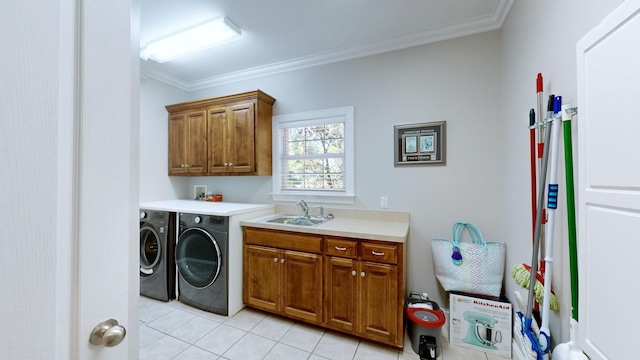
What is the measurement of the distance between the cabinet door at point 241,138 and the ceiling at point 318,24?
2.05 feet

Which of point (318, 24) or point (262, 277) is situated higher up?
point (318, 24)

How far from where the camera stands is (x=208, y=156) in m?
3.08

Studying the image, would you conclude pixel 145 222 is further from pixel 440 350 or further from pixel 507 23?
pixel 507 23

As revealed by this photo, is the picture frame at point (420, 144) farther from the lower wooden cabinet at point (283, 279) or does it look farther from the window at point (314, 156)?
the lower wooden cabinet at point (283, 279)

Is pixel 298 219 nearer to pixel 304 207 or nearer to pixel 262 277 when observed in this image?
pixel 304 207

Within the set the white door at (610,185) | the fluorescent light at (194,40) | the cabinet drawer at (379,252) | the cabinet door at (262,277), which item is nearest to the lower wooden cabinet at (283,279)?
the cabinet door at (262,277)

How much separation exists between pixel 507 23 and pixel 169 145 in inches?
157

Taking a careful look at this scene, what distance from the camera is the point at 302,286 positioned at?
2.14 m

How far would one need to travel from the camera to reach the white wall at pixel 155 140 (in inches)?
122

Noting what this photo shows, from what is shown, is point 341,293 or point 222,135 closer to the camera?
point 341,293

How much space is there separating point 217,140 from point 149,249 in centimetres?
150

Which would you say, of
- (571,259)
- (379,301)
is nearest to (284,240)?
(379,301)

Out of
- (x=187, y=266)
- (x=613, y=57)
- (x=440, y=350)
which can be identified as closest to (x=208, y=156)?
(x=187, y=266)

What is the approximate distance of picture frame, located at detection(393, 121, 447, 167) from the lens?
7.54 ft
